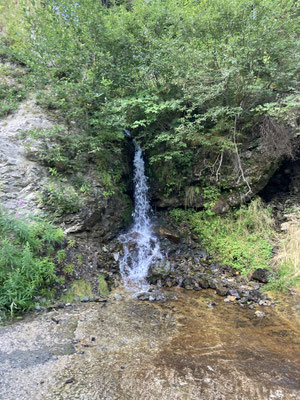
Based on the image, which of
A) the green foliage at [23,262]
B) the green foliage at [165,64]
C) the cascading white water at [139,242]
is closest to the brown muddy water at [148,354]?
the green foliage at [23,262]

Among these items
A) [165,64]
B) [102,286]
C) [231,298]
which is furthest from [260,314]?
[165,64]

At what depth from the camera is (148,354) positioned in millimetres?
2914

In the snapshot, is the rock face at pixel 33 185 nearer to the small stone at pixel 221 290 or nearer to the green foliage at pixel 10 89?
the green foliage at pixel 10 89

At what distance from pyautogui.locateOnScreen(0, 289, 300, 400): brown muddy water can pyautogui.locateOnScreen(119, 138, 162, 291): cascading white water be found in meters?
1.50

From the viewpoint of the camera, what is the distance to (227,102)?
21.7 feet

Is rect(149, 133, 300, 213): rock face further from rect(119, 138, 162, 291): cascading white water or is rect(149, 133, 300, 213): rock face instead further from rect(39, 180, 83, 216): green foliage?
rect(39, 180, 83, 216): green foliage

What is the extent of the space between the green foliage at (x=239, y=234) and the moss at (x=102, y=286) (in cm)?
349

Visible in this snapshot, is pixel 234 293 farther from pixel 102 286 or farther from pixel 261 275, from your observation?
pixel 102 286

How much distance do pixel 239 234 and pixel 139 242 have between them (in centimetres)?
322

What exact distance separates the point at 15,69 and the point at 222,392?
34.2 feet

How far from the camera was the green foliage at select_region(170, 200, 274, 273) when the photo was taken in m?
6.15

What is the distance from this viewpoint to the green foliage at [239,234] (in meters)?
6.15

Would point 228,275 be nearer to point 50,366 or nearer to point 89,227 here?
point 89,227

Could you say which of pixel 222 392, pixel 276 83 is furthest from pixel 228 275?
pixel 276 83
